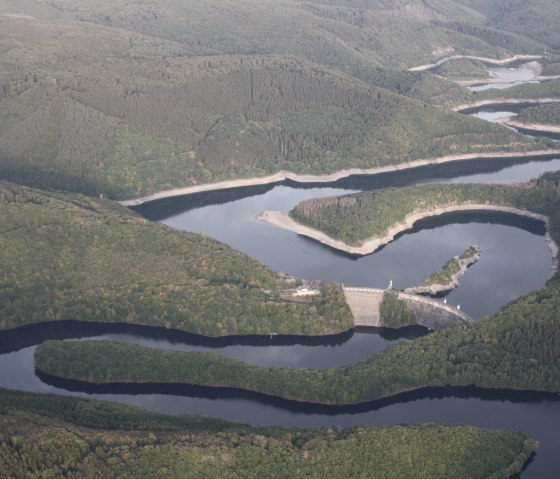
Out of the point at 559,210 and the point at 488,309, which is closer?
the point at 488,309

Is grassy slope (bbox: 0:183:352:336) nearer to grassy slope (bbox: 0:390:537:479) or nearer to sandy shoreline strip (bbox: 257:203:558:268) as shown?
sandy shoreline strip (bbox: 257:203:558:268)

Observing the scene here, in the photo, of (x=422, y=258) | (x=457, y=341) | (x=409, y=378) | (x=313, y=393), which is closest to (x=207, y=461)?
(x=313, y=393)

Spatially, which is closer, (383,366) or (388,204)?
(383,366)

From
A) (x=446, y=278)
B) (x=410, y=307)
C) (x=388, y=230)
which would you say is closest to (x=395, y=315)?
(x=410, y=307)

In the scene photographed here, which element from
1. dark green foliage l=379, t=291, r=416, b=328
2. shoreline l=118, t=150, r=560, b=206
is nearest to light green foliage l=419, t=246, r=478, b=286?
dark green foliage l=379, t=291, r=416, b=328

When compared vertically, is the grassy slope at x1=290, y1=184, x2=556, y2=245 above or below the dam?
above

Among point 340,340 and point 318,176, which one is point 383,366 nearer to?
point 340,340

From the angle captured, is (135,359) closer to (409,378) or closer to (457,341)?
(409,378)
